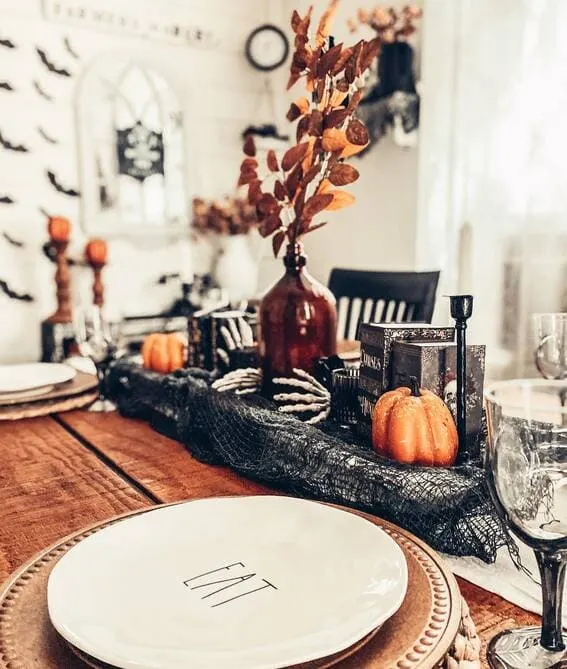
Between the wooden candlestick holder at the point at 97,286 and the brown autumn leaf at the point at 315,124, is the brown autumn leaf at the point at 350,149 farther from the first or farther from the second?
the wooden candlestick holder at the point at 97,286

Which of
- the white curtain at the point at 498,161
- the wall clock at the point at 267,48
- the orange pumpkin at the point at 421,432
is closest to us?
the orange pumpkin at the point at 421,432

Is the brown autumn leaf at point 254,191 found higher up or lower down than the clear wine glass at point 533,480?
higher up

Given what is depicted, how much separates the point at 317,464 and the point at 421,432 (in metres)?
0.13

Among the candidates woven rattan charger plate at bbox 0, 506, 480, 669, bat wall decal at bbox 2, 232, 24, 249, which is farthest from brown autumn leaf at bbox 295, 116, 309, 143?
bat wall decal at bbox 2, 232, 24, 249

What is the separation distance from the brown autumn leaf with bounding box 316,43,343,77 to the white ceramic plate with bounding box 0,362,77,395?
2.65ft

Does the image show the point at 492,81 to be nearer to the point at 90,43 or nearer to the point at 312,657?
the point at 90,43

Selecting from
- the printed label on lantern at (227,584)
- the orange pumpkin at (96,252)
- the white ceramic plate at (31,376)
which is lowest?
the white ceramic plate at (31,376)

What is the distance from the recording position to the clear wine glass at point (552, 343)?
1.29 metres

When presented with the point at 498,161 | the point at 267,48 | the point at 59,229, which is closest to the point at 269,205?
the point at 498,161

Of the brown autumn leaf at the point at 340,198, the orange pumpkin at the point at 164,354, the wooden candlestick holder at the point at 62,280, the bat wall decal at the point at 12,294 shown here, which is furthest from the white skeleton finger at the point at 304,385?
the bat wall decal at the point at 12,294

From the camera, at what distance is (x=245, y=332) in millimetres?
1248

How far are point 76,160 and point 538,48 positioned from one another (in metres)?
2.12

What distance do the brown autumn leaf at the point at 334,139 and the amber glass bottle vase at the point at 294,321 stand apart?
0.16 m

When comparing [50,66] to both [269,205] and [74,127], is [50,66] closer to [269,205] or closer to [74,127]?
[74,127]
